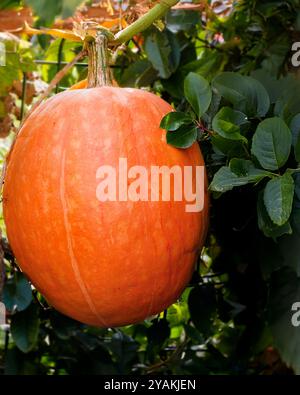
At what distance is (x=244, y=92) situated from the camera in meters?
0.95

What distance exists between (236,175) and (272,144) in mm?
58

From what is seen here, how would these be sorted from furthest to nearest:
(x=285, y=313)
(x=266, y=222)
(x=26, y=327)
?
(x=26, y=327), (x=285, y=313), (x=266, y=222)

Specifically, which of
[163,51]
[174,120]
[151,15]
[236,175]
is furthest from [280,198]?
[163,51]

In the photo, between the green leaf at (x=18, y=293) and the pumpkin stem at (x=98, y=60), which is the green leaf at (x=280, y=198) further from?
the green leaf at (x=18, y=293)

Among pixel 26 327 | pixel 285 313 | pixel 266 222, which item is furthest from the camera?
pixel 26 327

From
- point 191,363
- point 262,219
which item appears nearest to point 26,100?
point 191,363

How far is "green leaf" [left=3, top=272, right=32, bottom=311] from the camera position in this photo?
1.17 meters

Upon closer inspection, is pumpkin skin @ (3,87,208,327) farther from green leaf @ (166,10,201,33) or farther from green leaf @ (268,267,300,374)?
green leaf @ (166,10,201,33)

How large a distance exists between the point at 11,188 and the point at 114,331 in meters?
0.57

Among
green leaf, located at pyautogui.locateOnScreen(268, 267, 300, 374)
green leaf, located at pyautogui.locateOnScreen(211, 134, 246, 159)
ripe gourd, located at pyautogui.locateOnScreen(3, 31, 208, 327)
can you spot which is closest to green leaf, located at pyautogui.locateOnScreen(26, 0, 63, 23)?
ripe gourd, located at pyautogui.locateOnScreen(3, 31, 208, 327)

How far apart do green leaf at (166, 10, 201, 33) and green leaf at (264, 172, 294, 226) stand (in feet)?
1.72

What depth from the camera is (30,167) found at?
865 mm

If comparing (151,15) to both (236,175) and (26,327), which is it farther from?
(26,327)

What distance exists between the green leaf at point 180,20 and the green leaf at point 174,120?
418 mm
